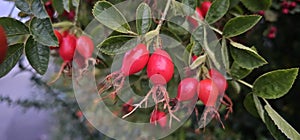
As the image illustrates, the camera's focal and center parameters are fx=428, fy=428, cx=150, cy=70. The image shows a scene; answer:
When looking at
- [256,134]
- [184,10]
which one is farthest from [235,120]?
[184,10]

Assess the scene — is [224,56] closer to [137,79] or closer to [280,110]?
[137,79]

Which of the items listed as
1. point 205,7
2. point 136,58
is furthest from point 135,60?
point 205,7

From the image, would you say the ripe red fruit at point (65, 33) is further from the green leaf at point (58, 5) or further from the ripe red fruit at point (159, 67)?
the ripe red fruit at point (159, 67)

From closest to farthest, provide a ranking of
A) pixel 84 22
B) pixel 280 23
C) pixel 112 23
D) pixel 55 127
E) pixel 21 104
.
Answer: pixel 112 23 < pixel 84 22 < pixel 21 104 < pixel 280 23 < pixel 55 127

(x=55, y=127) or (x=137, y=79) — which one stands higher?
(x=137, y=79)

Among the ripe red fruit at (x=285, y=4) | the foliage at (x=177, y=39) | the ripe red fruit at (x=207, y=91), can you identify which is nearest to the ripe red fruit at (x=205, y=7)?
the foliage at (x=177, y=39)

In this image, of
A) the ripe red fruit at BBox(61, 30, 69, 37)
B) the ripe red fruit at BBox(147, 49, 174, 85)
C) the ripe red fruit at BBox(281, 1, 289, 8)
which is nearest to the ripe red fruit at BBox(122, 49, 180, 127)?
the ripe red fruit at BBox(147, 49, 174, 85)
